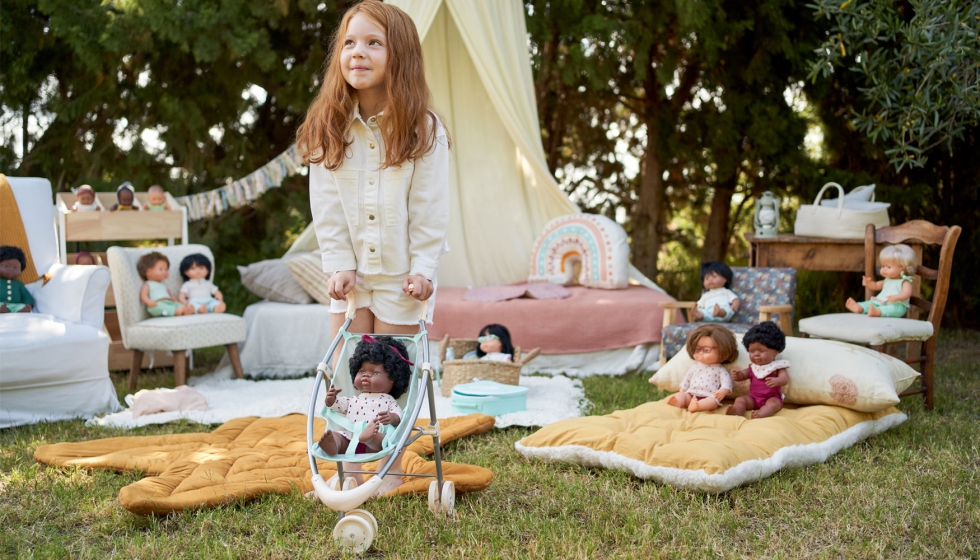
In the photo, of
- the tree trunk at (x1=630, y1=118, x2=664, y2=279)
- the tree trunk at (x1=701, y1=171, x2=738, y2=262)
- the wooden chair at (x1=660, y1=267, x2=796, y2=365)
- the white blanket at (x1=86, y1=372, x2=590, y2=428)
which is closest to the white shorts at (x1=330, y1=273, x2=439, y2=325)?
the white blanket at (x1=86, y1=372, x2=590, y2=428)

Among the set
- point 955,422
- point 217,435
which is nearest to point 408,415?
point 217,435

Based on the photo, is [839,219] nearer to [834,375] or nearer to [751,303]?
Answer: [751,303]

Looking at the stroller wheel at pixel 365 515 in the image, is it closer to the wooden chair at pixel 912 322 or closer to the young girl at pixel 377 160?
the young girl at pixel 377 160

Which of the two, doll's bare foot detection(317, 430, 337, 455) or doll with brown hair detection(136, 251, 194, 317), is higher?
doll with brown hair detection(136, 251, 194, 317)

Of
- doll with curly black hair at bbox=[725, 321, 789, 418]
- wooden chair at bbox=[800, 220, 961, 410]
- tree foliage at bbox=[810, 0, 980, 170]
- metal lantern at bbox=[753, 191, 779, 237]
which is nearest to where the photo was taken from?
doll with curly black hair at bbox=[725, 321, 789, 418]

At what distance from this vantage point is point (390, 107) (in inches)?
92.7

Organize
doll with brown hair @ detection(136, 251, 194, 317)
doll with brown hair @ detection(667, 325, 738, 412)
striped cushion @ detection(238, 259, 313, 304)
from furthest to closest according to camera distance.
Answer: striped cushion @ detection(238, 259, 313, 304), doll with brown hair @ detection(136, 251, 194, 317), doll with brown hair @ detection(667, 325, 738, 412)

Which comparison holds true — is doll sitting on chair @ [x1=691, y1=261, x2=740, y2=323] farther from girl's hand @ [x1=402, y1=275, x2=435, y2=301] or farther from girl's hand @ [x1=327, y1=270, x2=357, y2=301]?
girl's hand @ [x1=327, y1=270, x2=357, y2=301]

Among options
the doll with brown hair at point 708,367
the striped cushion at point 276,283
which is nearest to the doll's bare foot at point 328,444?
the doll with brown hair at point 708,367

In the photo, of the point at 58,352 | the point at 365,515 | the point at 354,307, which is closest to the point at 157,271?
the point at 58,352

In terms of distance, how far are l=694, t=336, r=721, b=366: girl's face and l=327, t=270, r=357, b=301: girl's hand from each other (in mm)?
1703

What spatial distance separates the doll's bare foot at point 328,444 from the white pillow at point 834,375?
1.88 metres

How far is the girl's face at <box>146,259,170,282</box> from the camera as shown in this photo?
4559 mm

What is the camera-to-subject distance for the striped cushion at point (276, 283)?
16.8ft
